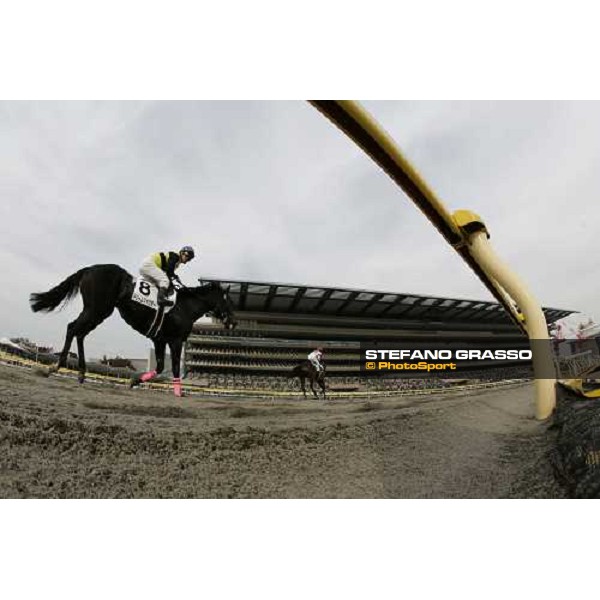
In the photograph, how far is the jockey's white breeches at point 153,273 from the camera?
5.08 ft

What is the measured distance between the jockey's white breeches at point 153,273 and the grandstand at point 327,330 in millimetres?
293

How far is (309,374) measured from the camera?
1764 millimetres

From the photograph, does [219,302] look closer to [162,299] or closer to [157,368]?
[162,299]

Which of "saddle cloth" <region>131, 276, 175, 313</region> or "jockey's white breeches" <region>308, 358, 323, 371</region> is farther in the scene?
"jockey's white breeches" <region>308, 358, 323, 371</region>

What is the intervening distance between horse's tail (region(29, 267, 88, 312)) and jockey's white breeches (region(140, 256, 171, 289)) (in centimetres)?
29

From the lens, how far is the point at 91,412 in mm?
1331

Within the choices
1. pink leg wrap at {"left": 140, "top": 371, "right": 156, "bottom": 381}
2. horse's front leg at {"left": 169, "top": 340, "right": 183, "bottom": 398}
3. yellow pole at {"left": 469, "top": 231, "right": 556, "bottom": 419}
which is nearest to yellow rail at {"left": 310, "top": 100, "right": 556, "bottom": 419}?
yellow pole at {"left": 469, "top": 231, "right": 556, "bottom": 419}

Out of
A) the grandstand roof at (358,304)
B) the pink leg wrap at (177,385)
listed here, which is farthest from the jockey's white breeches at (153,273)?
the pink leg wrap at (177,385)

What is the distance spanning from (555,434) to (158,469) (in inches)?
71.1

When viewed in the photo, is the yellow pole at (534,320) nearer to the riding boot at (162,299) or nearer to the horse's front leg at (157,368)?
the riding boot at (162,299)

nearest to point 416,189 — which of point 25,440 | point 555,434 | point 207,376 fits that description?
point 555,434

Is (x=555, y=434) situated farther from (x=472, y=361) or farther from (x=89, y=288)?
(x=89, y=288)

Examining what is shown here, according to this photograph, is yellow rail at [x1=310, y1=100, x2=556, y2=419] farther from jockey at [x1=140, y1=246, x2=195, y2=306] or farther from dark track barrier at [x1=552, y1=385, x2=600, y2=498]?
jockey at [x1=140, y1=246, x2=195, y2=306]

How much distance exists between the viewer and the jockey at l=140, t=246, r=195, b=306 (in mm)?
1554
